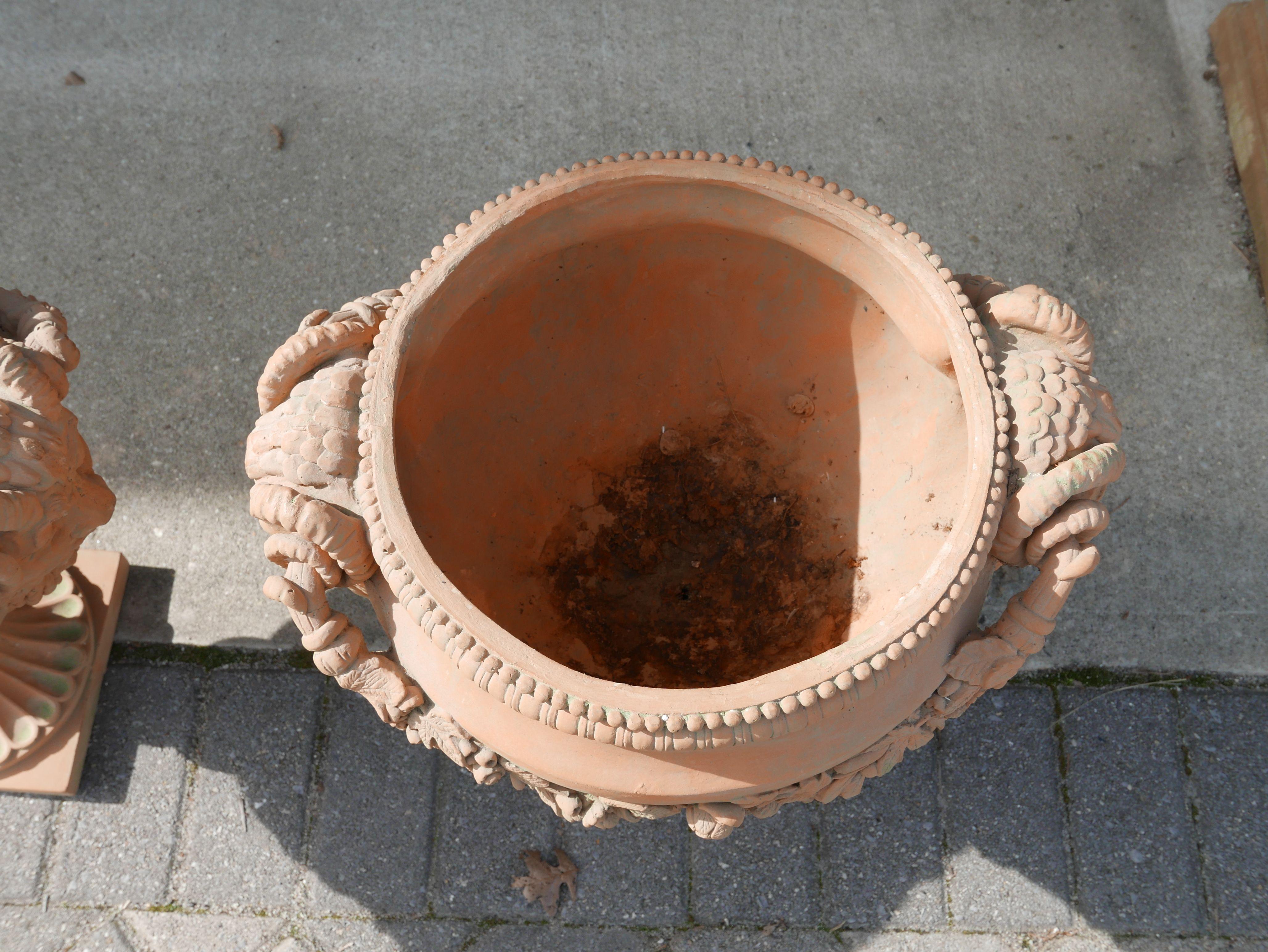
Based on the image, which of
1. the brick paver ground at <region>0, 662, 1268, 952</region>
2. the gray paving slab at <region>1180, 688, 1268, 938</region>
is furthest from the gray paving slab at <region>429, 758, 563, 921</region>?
the gray paving slab at <region>1180, 688, 1268, 938</region>

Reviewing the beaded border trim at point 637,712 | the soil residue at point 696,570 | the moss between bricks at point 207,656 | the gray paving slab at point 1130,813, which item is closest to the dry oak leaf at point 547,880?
the soil residue at point 696,570

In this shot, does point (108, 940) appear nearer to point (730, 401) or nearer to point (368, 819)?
point (368, 819)

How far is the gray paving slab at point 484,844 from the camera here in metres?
2.39

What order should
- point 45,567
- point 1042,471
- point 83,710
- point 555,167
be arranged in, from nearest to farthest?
point 1042,471, point 45,567, point 83,710, point 555,167

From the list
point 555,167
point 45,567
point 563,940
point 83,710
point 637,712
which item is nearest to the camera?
point 637,712

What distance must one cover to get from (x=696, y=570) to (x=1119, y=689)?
44.7 inches

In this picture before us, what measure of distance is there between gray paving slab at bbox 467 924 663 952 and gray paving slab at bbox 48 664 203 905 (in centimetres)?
80

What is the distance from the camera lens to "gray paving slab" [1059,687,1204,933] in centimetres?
239

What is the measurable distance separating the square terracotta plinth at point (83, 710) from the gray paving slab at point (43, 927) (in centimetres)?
27

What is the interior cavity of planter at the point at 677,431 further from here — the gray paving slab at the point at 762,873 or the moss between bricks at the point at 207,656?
the moss between bricks at the point at 207,656

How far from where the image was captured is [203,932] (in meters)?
2.37

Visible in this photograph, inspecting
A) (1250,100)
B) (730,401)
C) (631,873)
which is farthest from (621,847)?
(1250,100)

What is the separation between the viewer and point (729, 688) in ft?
5.00

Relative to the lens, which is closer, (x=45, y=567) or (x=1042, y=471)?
(x=1042, y=471)
